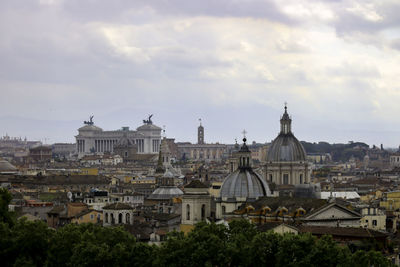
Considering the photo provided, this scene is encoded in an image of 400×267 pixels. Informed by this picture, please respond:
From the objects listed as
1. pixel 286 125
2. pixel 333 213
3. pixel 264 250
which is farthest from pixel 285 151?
pixel 264 250

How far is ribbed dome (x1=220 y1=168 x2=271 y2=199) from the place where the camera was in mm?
71500

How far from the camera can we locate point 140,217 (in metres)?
83.6

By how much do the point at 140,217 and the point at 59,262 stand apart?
30055 mm

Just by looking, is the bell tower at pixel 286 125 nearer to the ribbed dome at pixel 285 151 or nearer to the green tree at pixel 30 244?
the ribbed dome at pixel 285 151

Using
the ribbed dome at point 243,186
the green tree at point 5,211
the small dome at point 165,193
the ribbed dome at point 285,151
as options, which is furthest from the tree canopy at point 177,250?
the ribbed dome at point 285,151

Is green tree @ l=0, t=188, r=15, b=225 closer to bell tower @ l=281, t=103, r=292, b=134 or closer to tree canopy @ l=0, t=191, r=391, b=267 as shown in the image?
tree canopy @ l=0, t=191, r=391, b=267

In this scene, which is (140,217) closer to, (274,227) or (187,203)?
(187,203)

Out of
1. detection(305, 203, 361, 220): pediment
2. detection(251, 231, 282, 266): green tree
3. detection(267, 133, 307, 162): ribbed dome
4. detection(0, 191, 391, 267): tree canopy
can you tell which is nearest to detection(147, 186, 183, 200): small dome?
detection(267, 133, 307, 162): ribbed dome

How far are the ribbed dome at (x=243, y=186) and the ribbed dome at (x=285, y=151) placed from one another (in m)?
27.2

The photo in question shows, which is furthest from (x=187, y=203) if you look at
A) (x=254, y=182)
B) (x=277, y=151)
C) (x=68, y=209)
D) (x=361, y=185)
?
(x=361, y=185)

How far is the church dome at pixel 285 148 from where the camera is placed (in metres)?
99.7

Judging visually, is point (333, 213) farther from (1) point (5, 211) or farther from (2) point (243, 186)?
(1) point (5, 211)

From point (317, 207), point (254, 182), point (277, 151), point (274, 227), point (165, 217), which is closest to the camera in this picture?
point (274, 227)

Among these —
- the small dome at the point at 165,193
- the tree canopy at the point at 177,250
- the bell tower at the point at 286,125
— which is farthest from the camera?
the bell tower at the point at 286,125
